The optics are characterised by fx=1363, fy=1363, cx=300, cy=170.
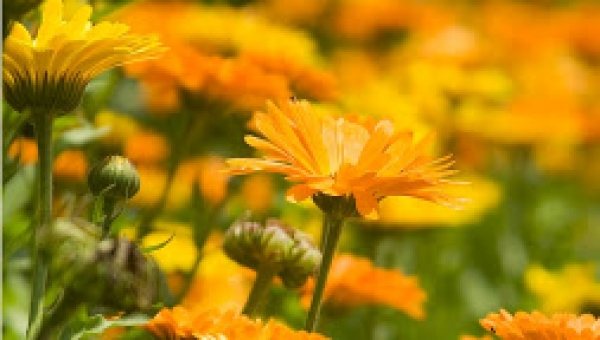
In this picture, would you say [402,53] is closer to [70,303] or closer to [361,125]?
[361,125]

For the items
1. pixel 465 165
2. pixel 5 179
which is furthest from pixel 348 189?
pixel 465 165

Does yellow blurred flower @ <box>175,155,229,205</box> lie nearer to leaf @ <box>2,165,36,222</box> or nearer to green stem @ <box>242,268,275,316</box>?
leaf @ <box>2,165,36,222</box>

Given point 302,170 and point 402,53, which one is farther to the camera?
point 402,53


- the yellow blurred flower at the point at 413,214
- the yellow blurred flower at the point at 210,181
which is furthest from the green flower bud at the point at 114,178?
the yellow blurred flower at the point at 413,214

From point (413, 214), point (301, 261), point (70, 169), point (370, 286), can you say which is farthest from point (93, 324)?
point (413, 214)

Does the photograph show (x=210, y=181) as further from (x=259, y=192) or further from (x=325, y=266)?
(x=325, y=266)
